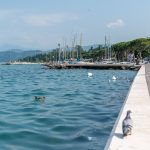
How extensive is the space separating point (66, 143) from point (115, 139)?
3124 mm

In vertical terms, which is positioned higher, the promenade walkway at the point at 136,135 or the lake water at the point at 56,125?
the promenade walkway at the point at 136,135

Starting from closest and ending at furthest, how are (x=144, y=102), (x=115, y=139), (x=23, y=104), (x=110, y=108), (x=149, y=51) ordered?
(x=115, y=139), (x=144, y=102), (x=110, y=108), (x=23, y=104), (x=149, y=51)

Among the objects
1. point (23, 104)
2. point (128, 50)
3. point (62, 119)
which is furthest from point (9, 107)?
point (128, 50)

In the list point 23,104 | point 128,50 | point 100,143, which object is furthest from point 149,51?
point 100,143

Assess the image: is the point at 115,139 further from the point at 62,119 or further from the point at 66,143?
the point at 62,119

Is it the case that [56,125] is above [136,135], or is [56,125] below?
below

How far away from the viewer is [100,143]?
1277 cm

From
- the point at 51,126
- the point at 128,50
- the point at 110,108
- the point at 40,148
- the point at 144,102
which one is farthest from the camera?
the point at 128,50

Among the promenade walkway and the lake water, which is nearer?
the promenade walkway

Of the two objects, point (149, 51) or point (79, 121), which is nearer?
point (79, 121)

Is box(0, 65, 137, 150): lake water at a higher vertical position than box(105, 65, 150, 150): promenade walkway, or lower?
lower

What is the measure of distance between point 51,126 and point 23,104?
808cm

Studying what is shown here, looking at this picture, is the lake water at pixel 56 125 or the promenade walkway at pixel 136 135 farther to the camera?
the lake water at pixel 56 125

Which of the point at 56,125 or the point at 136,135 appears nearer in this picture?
the point at 136,135
